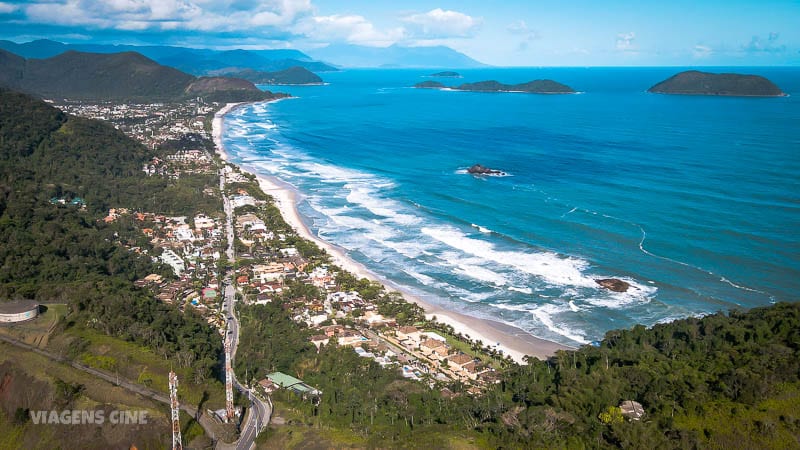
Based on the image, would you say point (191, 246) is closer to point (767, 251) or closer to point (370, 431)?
point (370, 431)

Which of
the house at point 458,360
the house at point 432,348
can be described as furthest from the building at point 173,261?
the house at point 458,360

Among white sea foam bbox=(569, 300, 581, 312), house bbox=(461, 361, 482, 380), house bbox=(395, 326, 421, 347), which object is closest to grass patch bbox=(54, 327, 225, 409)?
house bbox=(395, 326, 421, 347)

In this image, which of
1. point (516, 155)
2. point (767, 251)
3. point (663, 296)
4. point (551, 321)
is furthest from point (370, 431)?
point (516, 155)

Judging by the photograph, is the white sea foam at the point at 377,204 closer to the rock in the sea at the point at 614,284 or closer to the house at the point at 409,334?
the rock in the sea at the point at 614,284

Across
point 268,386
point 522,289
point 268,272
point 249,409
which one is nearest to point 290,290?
point 268,272

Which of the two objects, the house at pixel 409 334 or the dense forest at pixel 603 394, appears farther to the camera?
the house at pixel 409 334

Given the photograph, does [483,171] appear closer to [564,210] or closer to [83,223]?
[564,210]
